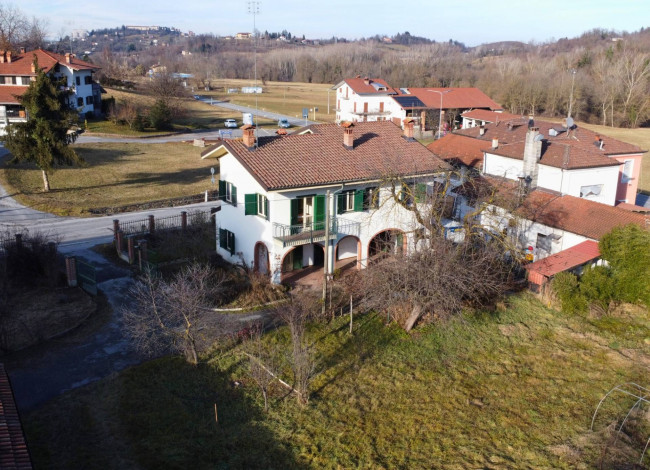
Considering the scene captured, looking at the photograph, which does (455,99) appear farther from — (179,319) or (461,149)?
(179,319)

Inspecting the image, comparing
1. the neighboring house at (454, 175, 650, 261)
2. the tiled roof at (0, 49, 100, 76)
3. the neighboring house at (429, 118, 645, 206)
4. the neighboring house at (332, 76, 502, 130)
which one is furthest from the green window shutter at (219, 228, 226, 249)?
the neighboring house at (332, 76, 502, 130)

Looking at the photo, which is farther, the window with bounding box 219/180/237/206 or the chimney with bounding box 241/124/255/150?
the window with bounding box 219/180/237/206

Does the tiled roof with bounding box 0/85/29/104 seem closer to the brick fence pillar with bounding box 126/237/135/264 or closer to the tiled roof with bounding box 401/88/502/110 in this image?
the brick fence pillar with bounding box 126/237/135/264

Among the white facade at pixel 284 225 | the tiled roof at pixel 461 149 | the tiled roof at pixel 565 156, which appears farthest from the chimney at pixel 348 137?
the tiled roof at pixel 461 149

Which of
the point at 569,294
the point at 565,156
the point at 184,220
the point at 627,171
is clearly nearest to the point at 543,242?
the point at 569,294

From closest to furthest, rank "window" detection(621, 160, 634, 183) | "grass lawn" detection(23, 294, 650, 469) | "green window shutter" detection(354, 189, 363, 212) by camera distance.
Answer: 1. "grass lawn" detection(23, 294, 650, 469)
2. "green window shutter" detection(354, 189, 363, 212)
3. "window" detection(621, 160, 634, 183)

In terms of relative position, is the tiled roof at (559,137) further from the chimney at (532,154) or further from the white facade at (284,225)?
the white facade at (284,225)
